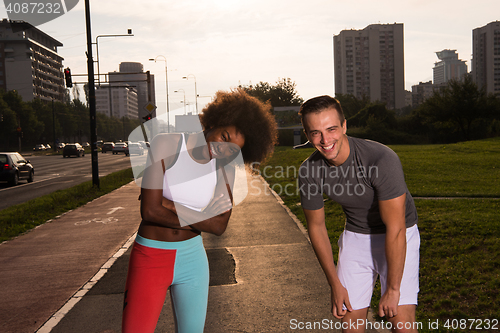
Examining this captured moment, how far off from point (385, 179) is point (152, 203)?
4.34ft

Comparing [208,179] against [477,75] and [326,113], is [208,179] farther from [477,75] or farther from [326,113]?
[477,75]

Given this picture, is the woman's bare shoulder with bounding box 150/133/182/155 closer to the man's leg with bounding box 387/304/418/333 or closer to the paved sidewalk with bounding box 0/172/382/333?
the man's leg with bounding box 387/304/418/333

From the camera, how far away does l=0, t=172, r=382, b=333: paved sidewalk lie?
171 inches

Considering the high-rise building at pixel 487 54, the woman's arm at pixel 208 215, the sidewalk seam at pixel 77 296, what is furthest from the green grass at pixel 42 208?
the high-rise building at pixel 487 54

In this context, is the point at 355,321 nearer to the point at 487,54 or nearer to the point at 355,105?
the point at 355,105

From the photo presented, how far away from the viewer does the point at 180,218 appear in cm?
222

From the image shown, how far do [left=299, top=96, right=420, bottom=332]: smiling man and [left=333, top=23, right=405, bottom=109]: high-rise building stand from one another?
149774 millimetres

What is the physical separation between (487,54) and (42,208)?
150912 millimetres

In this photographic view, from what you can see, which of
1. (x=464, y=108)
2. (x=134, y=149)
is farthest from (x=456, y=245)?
(x=464, y=108)

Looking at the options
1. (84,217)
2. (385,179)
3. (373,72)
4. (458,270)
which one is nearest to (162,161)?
(385,179)

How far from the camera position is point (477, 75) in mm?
144250

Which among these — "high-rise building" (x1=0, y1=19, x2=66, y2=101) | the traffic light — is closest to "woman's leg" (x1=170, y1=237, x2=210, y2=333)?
the traffic light

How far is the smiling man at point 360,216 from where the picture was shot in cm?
255

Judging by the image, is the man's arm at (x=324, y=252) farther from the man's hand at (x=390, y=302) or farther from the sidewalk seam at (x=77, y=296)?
the sidewalk seam at (x=77, y=296)
